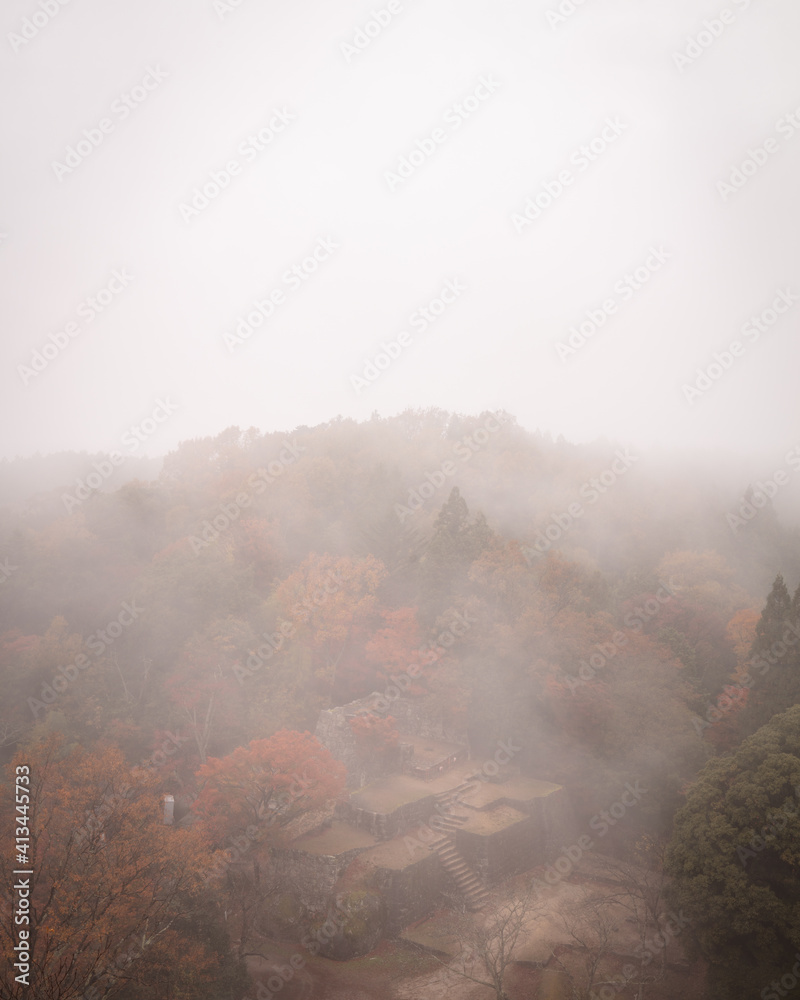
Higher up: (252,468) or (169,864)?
(252,468)

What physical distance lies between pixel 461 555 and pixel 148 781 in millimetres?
20606

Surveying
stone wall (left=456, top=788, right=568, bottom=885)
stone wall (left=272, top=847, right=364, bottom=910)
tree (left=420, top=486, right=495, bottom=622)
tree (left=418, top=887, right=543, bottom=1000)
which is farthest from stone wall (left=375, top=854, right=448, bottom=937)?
tree (left=420, top=486, right=495, bottom=622)

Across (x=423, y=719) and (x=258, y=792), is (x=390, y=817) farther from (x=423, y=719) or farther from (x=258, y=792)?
(x=423, y=719)

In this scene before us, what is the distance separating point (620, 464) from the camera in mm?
63062

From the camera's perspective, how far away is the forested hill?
27.9 meters

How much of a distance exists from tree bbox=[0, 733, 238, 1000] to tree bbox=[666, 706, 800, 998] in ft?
44.6

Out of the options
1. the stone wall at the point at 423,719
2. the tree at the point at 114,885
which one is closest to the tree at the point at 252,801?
the tree at the point at 114,885

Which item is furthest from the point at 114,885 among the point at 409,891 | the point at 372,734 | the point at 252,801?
the point at 372,734

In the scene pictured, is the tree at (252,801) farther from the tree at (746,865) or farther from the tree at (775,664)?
the tree at (775,664)

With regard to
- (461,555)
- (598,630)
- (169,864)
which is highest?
(461,555)

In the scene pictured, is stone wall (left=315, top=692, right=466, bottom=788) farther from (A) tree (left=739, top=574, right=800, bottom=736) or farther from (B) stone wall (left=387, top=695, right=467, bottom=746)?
(A) tree (left=739, top=574, right=800, bottom=736)

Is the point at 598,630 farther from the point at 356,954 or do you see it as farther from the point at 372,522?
the point at 356,954

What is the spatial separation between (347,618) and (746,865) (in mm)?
21123

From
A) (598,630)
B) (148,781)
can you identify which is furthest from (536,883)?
(148,781)
